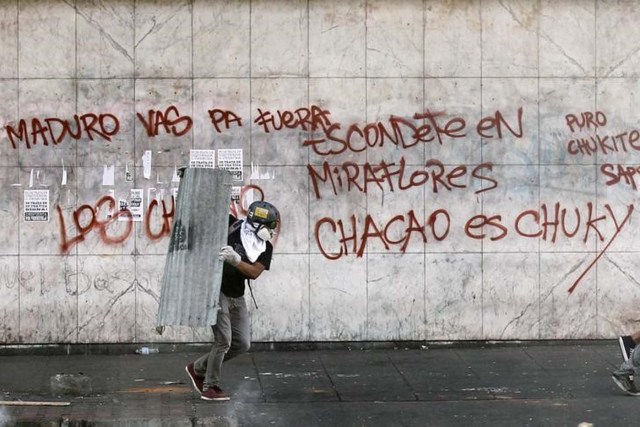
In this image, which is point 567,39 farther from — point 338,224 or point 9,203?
point 9,203

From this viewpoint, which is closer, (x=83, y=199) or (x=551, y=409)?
(x=551, y=409)

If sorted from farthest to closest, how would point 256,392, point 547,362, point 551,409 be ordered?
point 547,362 < point 256,392 < point 551,409

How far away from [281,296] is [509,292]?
7.10 ft

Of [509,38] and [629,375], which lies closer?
[629,375]

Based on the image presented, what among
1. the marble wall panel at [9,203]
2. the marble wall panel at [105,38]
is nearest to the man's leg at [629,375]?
the marble wall panel at [105,38]

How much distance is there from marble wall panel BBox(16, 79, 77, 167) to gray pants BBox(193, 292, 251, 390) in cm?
283

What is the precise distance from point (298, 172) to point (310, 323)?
143 centimetres

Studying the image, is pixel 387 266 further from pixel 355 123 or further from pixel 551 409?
pixel 551 409

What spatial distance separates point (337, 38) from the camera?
37.0 feet

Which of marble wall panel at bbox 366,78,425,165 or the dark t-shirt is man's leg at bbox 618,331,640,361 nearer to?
marble wall panel at bbox 366,78,425,165

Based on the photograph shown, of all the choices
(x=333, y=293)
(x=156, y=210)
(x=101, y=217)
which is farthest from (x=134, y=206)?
(x=333, y=293)

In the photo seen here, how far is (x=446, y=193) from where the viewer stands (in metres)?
11.4

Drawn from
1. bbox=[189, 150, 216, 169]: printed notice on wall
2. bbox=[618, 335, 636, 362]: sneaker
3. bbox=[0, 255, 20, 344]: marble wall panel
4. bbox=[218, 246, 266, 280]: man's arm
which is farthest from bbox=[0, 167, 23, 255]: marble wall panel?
bbox=[618, 335, 636, 362]: sneaker

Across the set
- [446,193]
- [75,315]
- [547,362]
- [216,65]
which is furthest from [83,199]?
[547,362]
